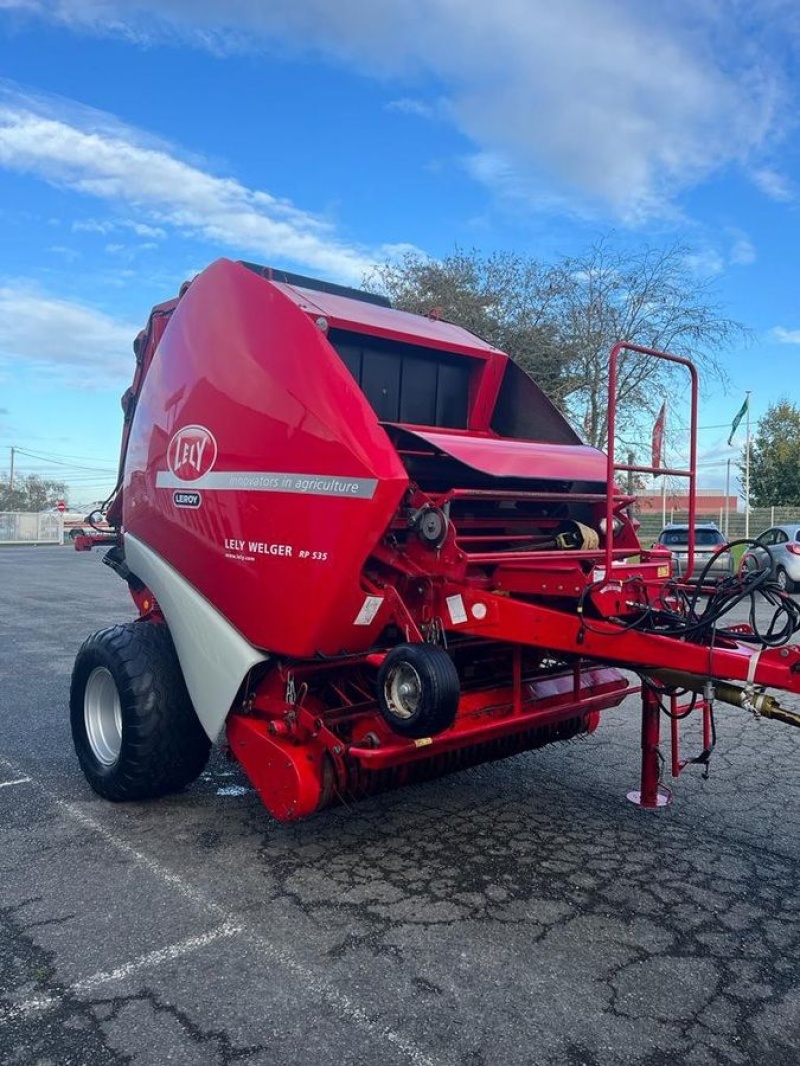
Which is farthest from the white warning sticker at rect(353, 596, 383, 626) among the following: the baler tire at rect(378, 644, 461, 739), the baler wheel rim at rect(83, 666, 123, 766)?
the baler wheel rim at rect(83, 666, 123, 766)

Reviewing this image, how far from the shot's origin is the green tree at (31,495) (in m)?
65.7

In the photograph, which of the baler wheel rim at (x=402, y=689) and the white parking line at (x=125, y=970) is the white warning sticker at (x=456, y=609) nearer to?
the baler wheel rim at (x=402, y=689)

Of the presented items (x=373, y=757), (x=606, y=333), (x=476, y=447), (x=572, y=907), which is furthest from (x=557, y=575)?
(x=606, y=333)

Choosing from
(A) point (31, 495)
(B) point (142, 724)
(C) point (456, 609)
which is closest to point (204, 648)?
(B) point (142, 724)

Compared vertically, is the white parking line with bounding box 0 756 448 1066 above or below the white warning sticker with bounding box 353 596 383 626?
below

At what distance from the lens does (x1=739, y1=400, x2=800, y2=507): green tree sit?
37594 millimetres

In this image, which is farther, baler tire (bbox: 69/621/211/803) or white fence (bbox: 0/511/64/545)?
white fence (bbox: 0/511/64/545)

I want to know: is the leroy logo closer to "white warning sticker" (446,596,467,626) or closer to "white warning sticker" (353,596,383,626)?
"white warning sticker" (353,596,383,626)

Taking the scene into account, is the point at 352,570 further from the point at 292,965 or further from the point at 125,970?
the point at 125,970

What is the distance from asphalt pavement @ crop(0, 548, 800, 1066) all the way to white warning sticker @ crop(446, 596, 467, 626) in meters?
1.14

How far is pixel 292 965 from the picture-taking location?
10.0 feet

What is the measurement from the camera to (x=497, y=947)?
319 cm

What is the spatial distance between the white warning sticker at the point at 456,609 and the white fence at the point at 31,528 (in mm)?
42662

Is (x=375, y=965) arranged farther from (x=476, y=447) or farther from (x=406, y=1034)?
(x=476, y=447)
